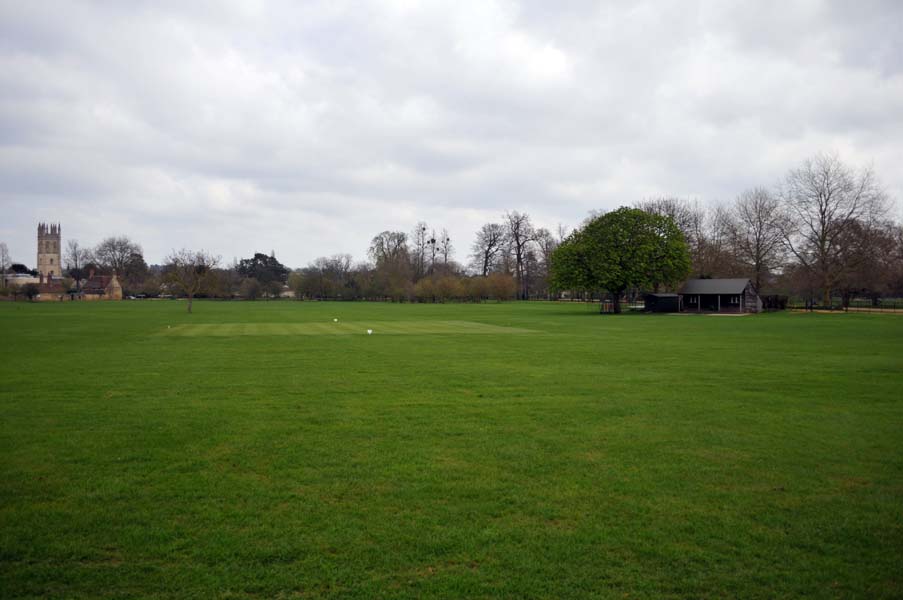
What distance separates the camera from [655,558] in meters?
5.66

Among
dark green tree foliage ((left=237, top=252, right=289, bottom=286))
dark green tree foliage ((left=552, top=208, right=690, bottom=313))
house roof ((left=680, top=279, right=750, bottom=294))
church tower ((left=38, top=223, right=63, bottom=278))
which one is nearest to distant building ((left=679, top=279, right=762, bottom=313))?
house roof ((left=680, top=279, right=750, bottom=294))

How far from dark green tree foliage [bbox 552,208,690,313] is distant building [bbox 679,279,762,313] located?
14.5 feet

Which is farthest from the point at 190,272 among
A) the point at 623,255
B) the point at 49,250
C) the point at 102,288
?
the point at 49,250

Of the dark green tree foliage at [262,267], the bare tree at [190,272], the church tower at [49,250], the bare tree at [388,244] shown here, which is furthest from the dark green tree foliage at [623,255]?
the church tower at [49,250]

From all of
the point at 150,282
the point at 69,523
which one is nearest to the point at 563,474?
the point at 69,523

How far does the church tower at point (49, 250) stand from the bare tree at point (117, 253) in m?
42.3

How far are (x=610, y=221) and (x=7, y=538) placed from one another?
70210mm

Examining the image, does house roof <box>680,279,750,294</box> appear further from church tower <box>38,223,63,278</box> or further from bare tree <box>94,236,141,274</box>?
church tower <box>38,223,63,278</box>

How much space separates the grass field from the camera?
210 inches

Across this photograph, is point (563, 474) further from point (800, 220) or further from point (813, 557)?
point (800, 220)

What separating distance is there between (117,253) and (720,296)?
452 ft

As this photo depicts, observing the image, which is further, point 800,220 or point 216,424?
point 800,220

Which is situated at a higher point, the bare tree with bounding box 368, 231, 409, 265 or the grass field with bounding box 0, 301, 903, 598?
the bare tree with bounding box 368, 231, 409, 265

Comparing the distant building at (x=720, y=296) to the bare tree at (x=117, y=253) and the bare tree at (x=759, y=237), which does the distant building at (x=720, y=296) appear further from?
the bare tree at (x=117, y=253)
